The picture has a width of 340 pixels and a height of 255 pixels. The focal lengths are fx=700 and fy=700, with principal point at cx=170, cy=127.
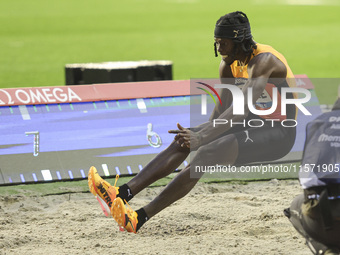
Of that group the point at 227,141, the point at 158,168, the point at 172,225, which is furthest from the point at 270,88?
the point at 172,225

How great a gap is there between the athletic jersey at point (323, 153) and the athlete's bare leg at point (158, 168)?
1958 millimetres

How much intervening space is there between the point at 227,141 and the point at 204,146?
215mm

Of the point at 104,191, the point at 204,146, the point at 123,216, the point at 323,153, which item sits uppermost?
the point at 323,153

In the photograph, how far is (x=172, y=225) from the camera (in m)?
6.82

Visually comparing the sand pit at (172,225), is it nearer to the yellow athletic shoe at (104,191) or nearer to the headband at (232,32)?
the yellow athletic shoe at (104,191)

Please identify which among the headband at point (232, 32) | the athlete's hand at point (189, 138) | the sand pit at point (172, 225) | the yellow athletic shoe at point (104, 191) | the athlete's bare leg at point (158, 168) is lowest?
the sand pit at point (172, 225)

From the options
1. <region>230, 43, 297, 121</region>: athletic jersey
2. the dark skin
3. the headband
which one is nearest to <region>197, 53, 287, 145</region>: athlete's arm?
the dark skin

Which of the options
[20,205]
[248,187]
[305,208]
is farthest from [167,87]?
[305,208]

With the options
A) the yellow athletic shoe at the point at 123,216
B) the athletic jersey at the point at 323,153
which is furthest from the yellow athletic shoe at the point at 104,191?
the athletic jersey at the point at 323,153

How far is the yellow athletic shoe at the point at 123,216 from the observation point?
20.0 feet

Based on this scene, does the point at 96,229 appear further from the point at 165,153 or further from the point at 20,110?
the point at 20,110

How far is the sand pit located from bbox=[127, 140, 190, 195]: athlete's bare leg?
1.61 feet

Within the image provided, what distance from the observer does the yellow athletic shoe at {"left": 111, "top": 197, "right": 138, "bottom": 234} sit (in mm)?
6102

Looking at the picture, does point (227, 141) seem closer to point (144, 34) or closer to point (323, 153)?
point (323, 153)
